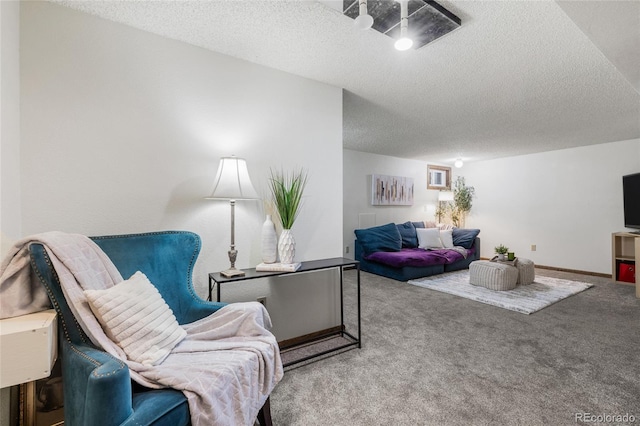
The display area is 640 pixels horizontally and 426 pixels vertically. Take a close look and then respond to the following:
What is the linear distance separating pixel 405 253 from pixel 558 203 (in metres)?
3.10

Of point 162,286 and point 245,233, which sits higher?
point 245,233

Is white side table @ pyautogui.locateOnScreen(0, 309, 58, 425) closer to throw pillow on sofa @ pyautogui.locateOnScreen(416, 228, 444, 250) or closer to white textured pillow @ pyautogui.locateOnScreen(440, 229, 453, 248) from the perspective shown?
throw pillow on sofa @ pyautogui.locateOnScreen(416, 228, 444, 250)

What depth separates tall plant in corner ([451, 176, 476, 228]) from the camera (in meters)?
6.48

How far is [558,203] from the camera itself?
513 centimetres

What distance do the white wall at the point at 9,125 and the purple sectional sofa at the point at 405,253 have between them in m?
4.10

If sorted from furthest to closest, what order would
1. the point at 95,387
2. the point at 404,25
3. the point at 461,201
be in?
the point at 461,201 → the point at 404,25 → the point at 95,387

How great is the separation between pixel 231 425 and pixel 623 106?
4.57 m

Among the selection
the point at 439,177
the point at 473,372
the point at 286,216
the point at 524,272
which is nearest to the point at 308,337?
the point at 286,216

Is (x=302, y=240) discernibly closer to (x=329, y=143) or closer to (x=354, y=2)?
(x=329, y=143)

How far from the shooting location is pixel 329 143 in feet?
8.37

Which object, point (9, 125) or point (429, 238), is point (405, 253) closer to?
point (429, 238)

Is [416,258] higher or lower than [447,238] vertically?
lower

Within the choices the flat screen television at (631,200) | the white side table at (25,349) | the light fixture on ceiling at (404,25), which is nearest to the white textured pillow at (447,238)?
the flat screen television at (631,200)

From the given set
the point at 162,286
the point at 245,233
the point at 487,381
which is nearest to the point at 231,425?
the point at 162,286
